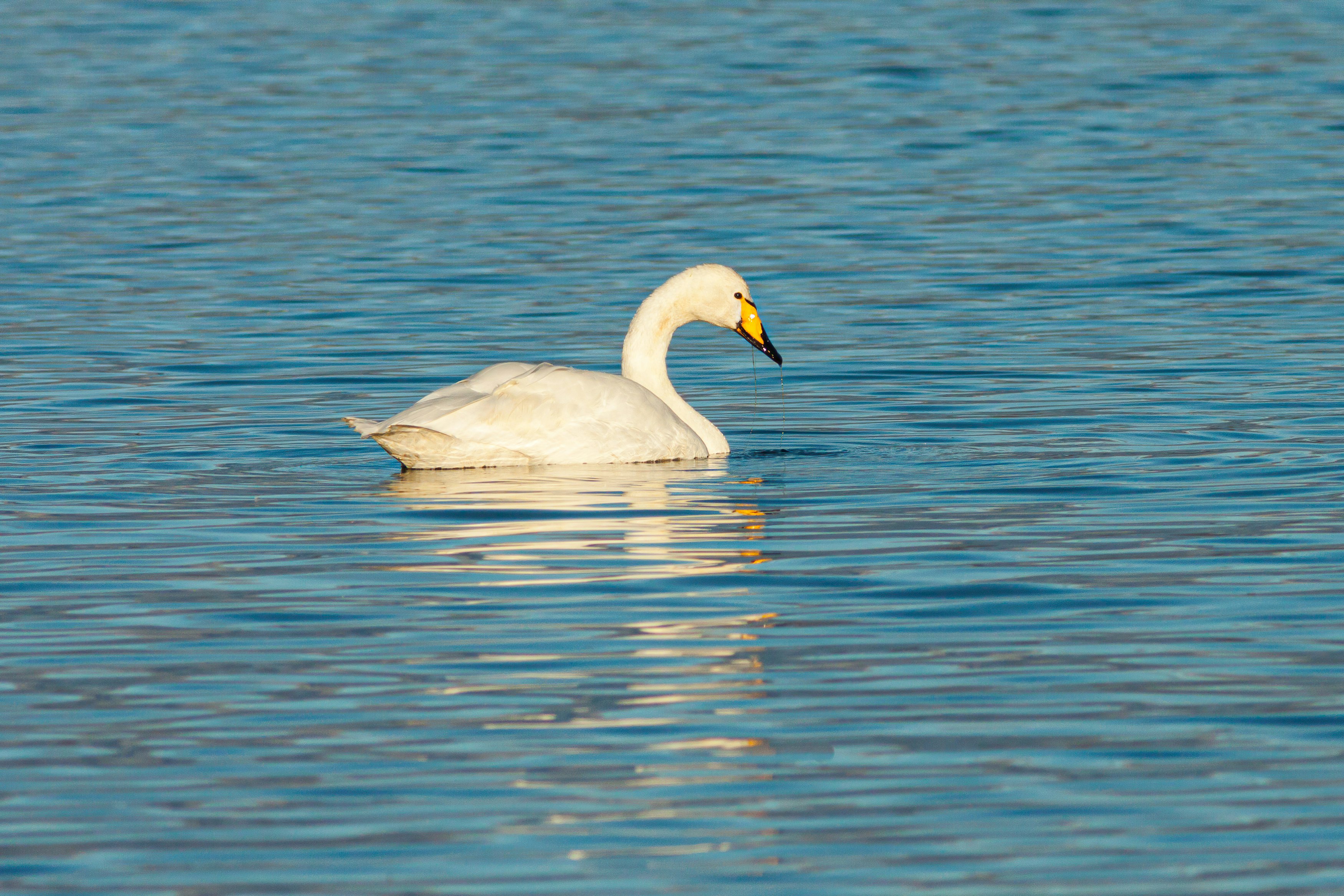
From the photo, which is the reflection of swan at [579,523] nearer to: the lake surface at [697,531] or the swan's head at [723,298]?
the lake surface at [697,531]

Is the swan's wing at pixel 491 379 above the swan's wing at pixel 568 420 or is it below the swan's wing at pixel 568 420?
above

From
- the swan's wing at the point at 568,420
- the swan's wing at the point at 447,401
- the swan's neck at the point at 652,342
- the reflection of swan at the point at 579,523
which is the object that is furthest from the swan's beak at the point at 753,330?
the swan's wing at the point at 447,401

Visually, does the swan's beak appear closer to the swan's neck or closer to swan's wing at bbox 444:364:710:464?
the swan's neck

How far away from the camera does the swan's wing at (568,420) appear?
13.6 meters

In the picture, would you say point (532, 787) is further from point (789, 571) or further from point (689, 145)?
point (689, 145)

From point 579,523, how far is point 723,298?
3.96 metres

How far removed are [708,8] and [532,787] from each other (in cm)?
4410

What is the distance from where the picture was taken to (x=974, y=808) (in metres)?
7.27

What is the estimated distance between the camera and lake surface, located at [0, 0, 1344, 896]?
23.6ft

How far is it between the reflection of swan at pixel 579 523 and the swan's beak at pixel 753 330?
134 centimetres

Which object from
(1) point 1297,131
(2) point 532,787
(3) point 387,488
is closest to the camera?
(2) point 532,787

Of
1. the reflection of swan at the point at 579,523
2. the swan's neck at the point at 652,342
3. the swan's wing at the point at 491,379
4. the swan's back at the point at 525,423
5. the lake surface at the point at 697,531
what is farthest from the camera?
the swan's neck at the point at 652,342

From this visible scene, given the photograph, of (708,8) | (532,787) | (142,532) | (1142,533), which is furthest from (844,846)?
(708,8)

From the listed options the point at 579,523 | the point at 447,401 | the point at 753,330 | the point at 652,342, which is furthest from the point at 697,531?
the point at 753,330
